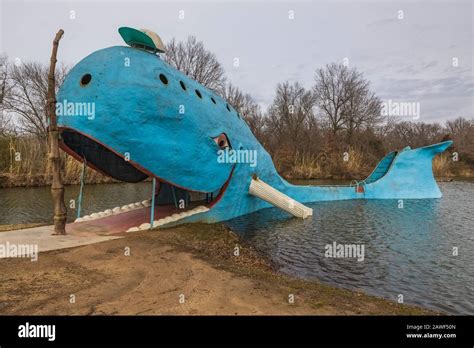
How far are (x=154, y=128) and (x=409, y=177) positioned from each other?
1984 cm

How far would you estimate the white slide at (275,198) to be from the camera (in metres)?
14.8

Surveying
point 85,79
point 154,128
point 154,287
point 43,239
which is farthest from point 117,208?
point 154,287

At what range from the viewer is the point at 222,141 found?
40.2 ft

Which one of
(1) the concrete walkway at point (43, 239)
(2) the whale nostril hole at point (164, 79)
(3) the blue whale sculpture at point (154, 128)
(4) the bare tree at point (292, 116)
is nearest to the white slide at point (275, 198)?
(3) the blue whale sculpture at point (154, 128)

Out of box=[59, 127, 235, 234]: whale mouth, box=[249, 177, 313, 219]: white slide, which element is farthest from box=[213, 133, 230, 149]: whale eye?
box=[249, 177, 313, 219]: white slide

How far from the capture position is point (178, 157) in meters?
10.3

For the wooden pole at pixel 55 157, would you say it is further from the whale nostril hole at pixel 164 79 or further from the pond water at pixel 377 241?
the pond water at pixel 377 241

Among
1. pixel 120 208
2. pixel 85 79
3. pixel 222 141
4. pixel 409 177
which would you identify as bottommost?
pixel 120 208

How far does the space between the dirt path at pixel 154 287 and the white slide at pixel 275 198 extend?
675cm

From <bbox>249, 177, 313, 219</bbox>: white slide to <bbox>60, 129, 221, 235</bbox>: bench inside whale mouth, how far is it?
195cm

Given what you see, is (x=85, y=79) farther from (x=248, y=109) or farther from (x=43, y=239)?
(x=248, y=109)

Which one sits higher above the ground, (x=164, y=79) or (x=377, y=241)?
(x=164, y=79)
